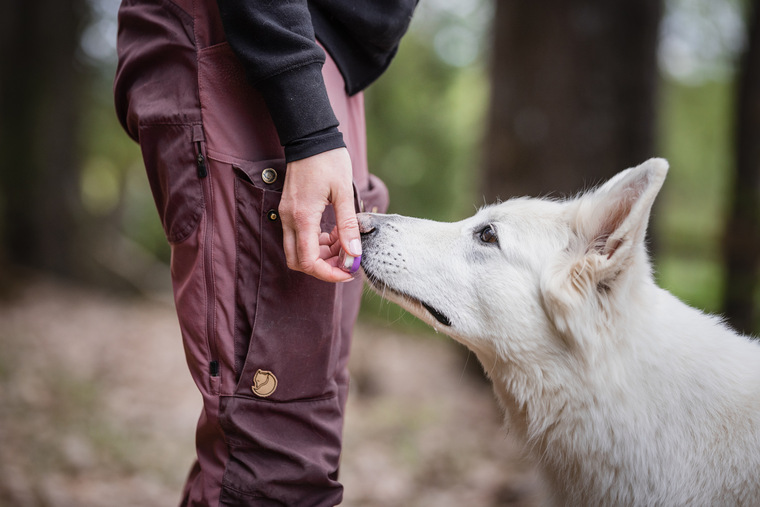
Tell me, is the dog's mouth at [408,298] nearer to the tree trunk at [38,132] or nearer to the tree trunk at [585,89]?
the tree trunk at [585,89]

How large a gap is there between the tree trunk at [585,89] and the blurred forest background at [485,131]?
0.04 ft

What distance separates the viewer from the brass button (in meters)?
1.70

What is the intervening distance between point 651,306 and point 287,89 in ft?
4.54

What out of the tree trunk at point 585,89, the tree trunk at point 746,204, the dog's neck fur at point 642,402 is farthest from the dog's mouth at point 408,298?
the tree trunk at point 746,204

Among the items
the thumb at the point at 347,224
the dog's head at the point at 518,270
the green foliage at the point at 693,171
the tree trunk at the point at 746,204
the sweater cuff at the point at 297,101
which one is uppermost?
the sweater cuff at the point at 297,101

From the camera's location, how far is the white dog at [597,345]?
1909 mm

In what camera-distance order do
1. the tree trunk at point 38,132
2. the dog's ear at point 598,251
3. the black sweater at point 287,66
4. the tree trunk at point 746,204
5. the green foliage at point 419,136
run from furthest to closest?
the green foliage at point 419,136 → the tree trunk at point 38,132 → the tree trunk at point 746,204 → the dog's ear at point 598,251 → the black sweater at point 287,66

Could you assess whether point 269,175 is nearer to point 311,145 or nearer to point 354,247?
point 311,145

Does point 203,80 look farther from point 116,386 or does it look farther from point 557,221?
point 116,386

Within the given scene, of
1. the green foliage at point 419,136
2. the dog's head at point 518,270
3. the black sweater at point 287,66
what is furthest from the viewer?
the green foliage at point 419,136

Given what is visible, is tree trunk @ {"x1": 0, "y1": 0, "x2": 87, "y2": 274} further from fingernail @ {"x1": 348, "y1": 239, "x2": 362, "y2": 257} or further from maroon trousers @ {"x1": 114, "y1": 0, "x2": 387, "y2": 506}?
fingernail @ {"x1": 348, "y1": 239, "x2": 362, "y2": 257}

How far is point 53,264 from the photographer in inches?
380

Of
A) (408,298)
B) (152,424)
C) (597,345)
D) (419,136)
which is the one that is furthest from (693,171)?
(408,298)

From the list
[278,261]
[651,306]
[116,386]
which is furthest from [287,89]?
[116,386]
